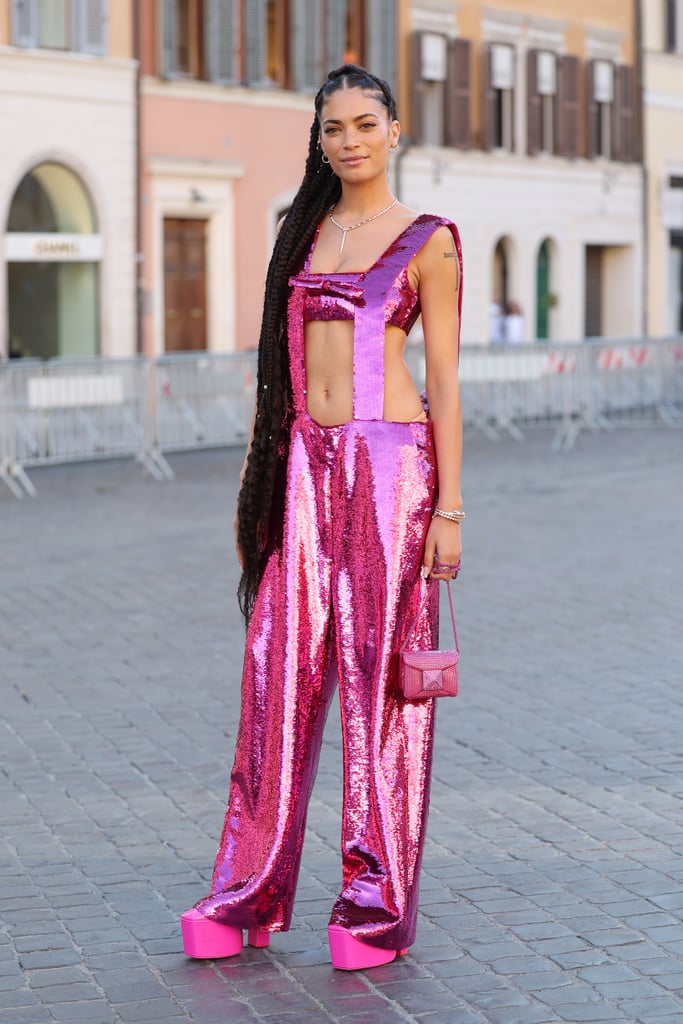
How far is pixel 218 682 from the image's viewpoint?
8.24 meters

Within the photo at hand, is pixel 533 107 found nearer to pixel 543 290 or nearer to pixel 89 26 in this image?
pixel 543 290

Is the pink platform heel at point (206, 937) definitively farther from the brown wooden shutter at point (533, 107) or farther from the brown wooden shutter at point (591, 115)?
the brown wooden shutter at point (591, 115)

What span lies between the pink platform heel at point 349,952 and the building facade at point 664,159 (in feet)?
120

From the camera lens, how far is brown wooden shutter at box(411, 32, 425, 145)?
3350 centimetres

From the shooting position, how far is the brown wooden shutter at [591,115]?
1519 inches

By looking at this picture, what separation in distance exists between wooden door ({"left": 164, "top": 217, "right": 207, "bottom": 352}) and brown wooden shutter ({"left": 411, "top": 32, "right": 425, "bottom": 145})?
5663 millimetres

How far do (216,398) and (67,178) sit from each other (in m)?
9.05

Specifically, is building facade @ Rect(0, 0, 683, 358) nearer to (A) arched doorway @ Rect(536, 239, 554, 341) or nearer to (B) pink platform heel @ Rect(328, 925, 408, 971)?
(A) arched doorway @ Rect(536, 239, 554, 341)

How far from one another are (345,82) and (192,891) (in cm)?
206

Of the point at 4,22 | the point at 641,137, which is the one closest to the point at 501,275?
the point at 641,137

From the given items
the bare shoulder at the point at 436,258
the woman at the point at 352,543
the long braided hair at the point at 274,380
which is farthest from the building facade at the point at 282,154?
the bare shoulder at the point at 436,258

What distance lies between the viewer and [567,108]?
125ft

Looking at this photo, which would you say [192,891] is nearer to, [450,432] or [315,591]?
[315,591]

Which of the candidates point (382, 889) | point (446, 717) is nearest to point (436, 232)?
point (382, 889)
